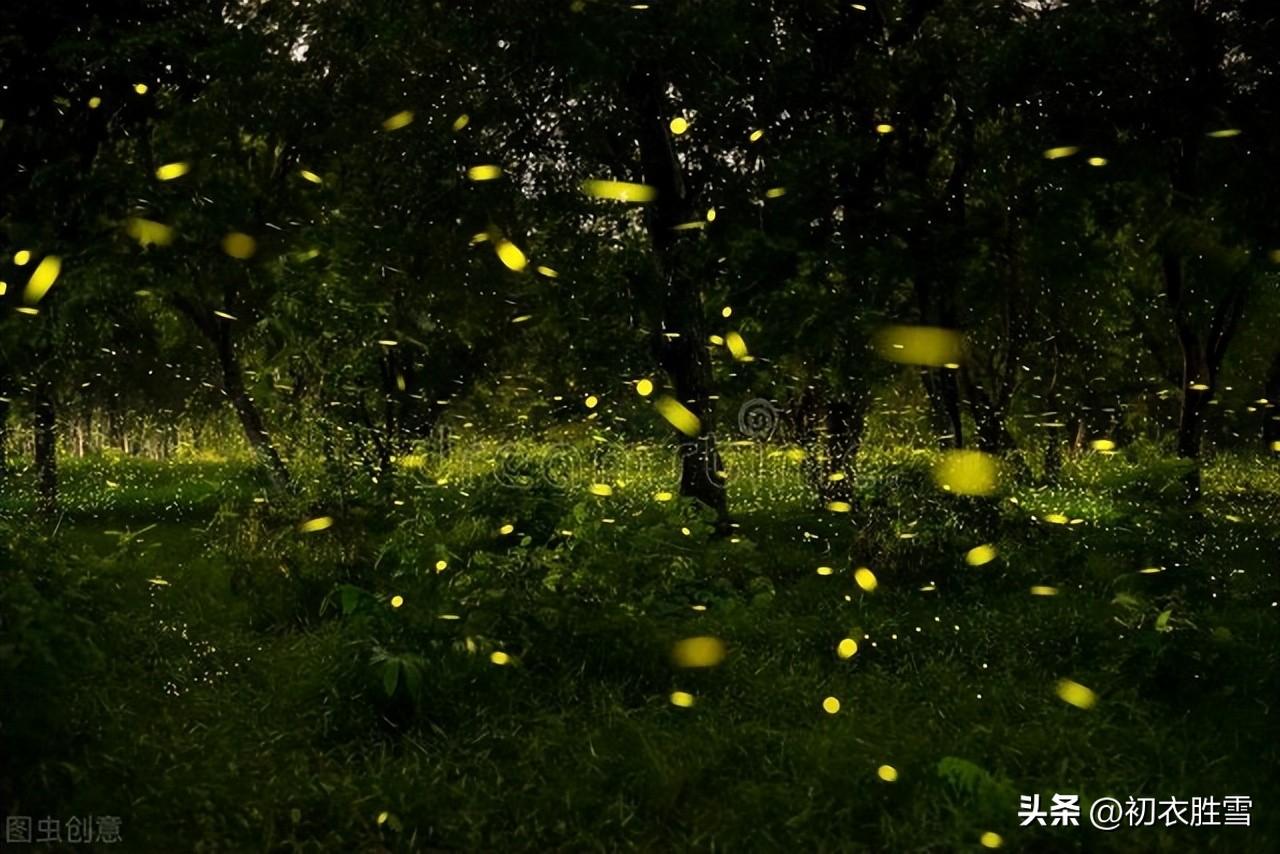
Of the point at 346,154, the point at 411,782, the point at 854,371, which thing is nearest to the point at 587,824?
the point at 411,782

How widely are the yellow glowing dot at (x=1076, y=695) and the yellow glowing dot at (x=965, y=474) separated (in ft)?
10.2

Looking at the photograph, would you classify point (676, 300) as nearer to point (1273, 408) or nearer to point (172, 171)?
point (172, 171)

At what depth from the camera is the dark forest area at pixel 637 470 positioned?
5.27 metres

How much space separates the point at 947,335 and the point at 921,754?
20.4 feet

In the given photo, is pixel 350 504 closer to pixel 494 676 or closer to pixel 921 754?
pixel 494 676

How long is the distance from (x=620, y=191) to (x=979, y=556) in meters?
5.01

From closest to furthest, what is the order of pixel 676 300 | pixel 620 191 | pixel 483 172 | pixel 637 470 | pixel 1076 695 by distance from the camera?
pixel 1076 695 → pixel 483 172 → pixel 676 300 → pixel 620 191 → pixel 637 470

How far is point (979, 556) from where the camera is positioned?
8.70 metres

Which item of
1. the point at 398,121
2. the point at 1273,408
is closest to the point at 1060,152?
the point at 398,121

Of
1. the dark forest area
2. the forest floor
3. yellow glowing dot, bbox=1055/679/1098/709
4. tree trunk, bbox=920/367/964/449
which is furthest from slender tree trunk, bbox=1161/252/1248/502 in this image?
yellow glowing dot, bbox=1055/679/1098/709

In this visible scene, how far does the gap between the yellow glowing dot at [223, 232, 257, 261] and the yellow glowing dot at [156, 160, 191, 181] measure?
96 centimetres

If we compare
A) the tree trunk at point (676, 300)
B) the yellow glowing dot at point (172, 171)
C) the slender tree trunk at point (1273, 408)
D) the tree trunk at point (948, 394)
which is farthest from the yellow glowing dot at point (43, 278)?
the slender tree trunk at point (1273, 408)

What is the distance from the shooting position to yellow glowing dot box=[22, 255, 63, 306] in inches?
361

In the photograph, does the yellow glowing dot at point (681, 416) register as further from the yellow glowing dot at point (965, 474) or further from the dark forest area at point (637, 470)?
the yellow glowing dot at point (965, 474)
